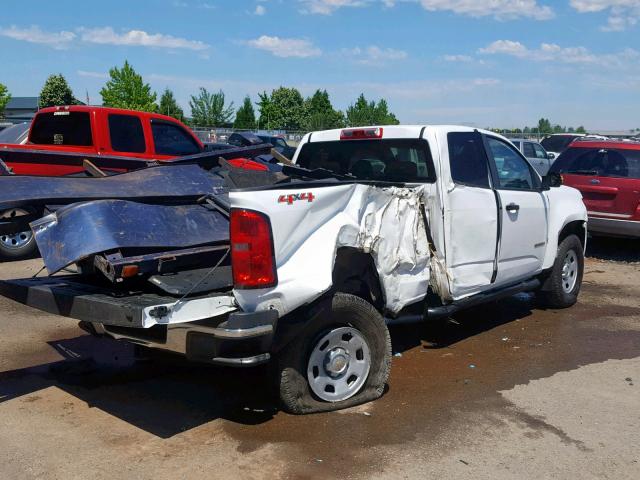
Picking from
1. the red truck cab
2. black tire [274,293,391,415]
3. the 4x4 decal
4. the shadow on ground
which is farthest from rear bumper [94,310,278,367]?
the red truck cab

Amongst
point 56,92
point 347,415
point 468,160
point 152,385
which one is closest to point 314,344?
point 347,415

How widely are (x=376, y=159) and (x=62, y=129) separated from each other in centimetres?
629

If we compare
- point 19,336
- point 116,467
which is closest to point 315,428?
point 116,467

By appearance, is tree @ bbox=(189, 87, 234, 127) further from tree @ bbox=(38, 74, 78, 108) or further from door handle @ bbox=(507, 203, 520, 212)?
door handle @ bbox=(507, 203, 520, 212)

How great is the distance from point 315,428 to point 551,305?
4.37 meters

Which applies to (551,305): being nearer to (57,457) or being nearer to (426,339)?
(426,339)

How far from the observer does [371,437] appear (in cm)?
440

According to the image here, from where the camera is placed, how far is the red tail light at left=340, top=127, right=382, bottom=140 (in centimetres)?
598

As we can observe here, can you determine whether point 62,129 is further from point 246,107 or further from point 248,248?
point 246,107

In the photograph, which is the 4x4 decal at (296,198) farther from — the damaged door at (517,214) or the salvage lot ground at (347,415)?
the damaged door at (517,214)

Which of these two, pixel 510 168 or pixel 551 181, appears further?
pixel 551 181

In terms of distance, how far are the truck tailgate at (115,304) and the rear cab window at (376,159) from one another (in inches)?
87.8

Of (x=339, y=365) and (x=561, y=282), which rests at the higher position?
(x=561, y=282)

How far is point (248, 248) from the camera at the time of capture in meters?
4.07
